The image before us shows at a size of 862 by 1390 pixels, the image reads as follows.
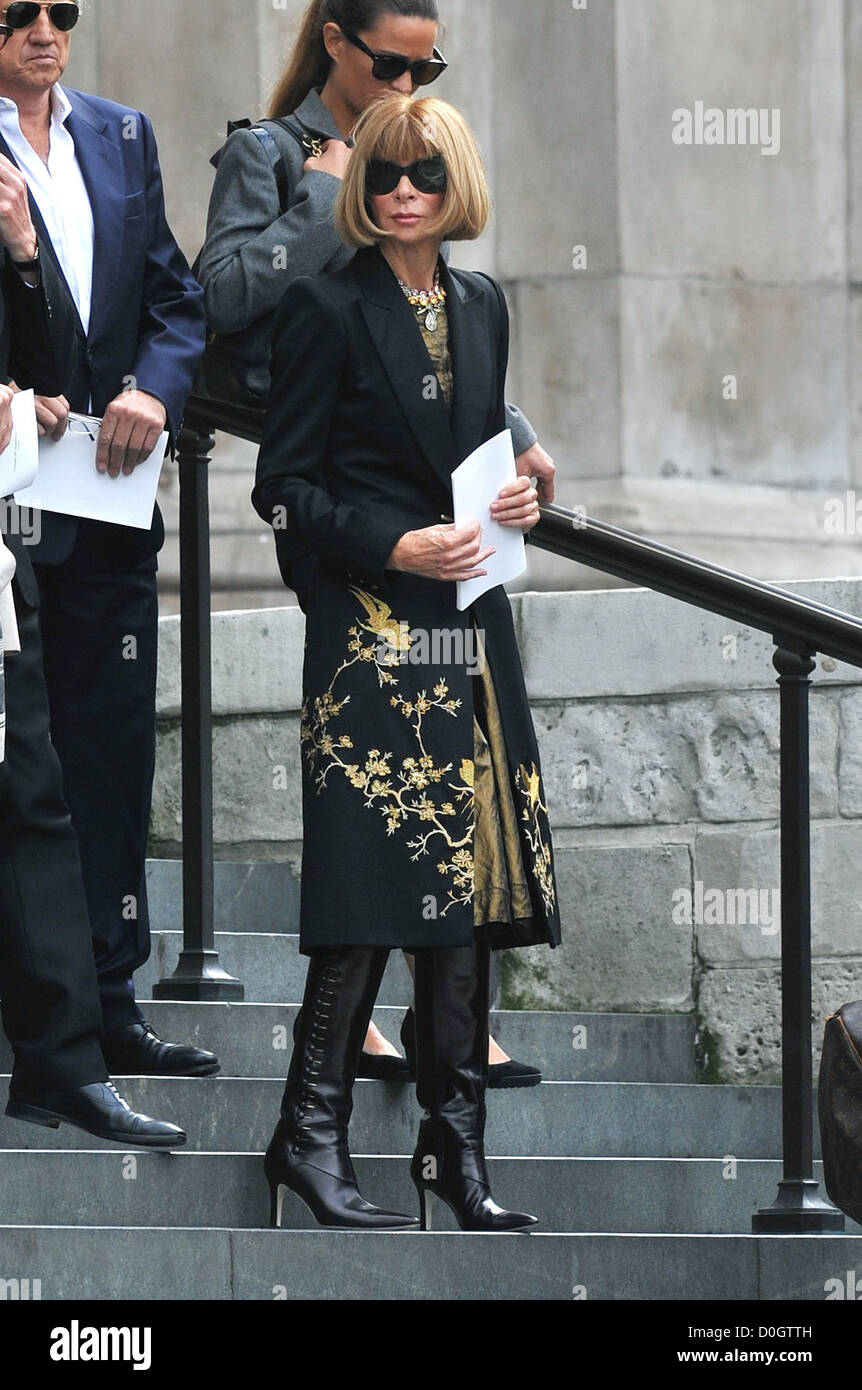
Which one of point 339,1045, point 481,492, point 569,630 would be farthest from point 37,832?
point 569,630

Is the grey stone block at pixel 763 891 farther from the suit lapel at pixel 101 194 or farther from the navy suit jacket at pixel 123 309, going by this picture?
the suit lapel at pixel 101 194

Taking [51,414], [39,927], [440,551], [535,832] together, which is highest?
[51,414]

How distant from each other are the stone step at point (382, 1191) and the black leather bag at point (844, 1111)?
639 mm

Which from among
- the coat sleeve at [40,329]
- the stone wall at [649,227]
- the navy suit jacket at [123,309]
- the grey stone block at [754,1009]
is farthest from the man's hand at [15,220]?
the stone wall at [649,227]

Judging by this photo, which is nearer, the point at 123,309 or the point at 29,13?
the point at 29,13

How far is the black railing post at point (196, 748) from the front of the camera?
200 inches

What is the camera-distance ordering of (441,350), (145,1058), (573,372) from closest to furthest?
(441,350)
(145,1058)
(573,372)

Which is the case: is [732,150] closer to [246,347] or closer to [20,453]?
[246,347]

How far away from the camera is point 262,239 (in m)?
4.55

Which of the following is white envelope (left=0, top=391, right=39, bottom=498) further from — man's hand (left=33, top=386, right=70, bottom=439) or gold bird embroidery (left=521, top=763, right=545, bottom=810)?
gold bird embroidery (left=521, top=763, right=545, bottom=810)

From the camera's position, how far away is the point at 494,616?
4.16 meters

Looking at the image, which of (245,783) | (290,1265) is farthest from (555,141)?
(290,1265)

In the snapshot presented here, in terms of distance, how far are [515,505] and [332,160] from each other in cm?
89

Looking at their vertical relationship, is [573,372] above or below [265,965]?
above
